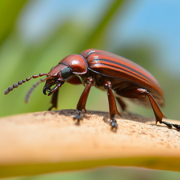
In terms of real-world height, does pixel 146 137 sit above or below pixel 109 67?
below

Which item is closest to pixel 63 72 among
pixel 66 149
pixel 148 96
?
pixel 148 96

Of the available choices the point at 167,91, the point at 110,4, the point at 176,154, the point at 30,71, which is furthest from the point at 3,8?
the point at 167,91

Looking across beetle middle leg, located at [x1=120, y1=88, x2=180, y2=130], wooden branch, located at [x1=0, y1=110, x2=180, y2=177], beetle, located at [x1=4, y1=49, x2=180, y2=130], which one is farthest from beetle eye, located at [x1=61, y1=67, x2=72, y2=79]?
wooden branch, located at [x1=0, y1=110, x2=180, y2=177]

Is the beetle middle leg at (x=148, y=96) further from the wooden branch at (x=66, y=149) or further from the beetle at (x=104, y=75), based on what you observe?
the wooden branch at (x=66, y=149)

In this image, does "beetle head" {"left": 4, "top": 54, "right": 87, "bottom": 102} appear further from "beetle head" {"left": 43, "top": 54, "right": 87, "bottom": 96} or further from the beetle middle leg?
the beetle middle leg

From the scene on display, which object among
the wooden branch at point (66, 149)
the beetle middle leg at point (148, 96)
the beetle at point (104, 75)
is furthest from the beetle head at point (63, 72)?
the wooden branch at point (66, 149)

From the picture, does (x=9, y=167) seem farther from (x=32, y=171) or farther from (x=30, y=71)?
(x=30, y=71)
